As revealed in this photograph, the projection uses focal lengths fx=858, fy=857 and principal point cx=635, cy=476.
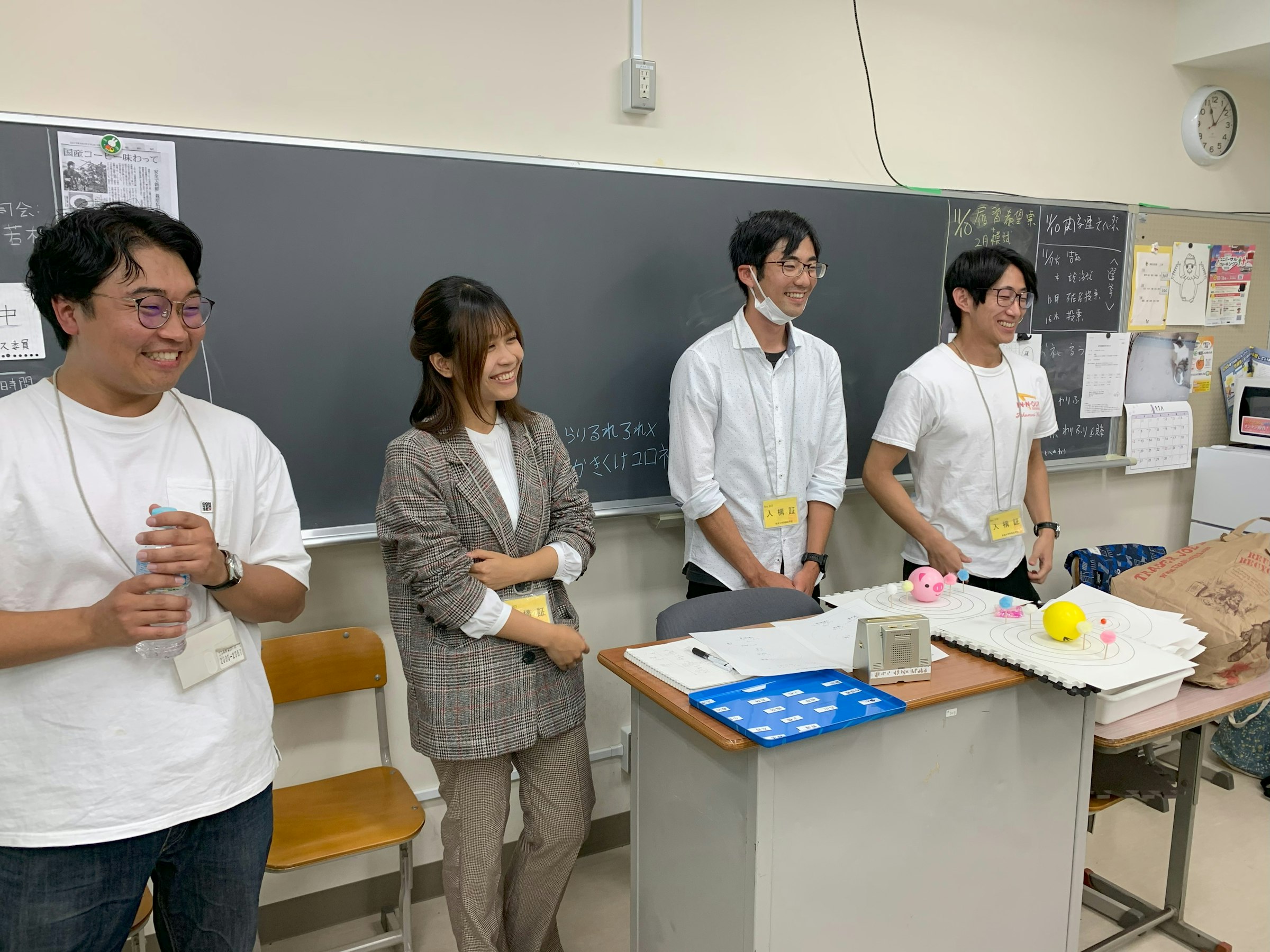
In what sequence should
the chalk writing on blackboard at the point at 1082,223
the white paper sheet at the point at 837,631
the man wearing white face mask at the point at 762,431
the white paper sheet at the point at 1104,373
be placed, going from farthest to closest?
the white paper sheet at the point at 1104,373 → the chalk writing on blackboard at the point at 1082,223 → the man wearing white face mask at the point at 762,431 → the white paper sheet at the point at 837,631

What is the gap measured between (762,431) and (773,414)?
0.19 ft

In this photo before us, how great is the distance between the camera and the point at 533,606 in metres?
1.89

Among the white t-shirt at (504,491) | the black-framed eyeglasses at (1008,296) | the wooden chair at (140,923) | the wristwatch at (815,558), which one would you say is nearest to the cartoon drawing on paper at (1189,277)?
the black-framed eyeglasses at (1008,296)

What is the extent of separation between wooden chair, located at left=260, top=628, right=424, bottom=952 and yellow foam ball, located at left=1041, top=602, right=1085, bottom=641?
4.92 feet

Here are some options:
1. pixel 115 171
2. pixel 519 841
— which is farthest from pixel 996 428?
pixel 115 171

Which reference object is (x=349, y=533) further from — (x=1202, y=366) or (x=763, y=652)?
(x=1202, y=366)

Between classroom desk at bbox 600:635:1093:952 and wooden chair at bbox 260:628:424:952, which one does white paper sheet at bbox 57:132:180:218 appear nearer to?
wooden chair at bbox 260:628:424:952

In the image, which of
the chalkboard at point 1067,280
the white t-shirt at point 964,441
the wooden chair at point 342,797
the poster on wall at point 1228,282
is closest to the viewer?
the wooden chair at point 342,797

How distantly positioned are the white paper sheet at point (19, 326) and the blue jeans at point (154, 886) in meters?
1.16

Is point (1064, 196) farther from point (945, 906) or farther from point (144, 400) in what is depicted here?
point (144, 400)

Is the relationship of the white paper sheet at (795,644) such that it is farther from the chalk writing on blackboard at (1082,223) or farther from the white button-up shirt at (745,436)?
the chalk writing on blackboard at (1082,223)

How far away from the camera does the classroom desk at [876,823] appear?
59.1 inches

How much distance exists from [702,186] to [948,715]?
1.72 meters

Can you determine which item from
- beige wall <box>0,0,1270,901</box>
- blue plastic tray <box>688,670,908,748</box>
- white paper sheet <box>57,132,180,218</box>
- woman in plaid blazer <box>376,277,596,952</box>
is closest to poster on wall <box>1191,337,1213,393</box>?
beige wall <box>0,0,1270,901</box>
